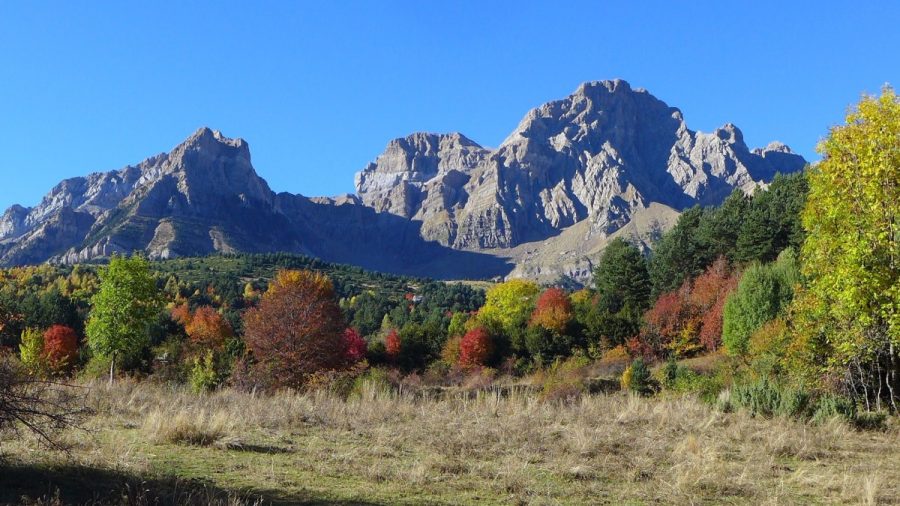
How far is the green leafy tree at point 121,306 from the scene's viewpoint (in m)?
32.2

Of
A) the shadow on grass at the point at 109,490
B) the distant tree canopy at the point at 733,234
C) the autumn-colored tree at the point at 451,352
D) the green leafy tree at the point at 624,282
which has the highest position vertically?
the distant tree canopy at the point at 733,234

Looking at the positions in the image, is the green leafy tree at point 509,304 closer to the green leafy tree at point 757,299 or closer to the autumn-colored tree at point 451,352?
the autumn-colored tree at point 451,352

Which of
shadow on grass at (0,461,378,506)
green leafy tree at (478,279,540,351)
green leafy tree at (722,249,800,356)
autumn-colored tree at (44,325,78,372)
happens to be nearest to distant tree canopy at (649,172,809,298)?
green leafy tree at (722,249,800,356)

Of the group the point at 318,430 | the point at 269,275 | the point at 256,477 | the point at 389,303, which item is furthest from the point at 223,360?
the point at 269,275

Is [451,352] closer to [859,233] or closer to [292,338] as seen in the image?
[292,338]

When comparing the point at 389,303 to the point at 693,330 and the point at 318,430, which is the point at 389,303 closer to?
the point at 693,330

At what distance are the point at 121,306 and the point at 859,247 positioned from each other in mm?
32458

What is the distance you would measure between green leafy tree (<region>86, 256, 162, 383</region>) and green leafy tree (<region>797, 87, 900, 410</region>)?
101 feet

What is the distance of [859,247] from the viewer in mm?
11141

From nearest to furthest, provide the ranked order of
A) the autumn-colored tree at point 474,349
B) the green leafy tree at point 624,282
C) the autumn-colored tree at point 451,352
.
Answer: the autumn-colored tree at point 474,349, the autumn-colored tree at point 451,352, the green leafy tree at point 624,282

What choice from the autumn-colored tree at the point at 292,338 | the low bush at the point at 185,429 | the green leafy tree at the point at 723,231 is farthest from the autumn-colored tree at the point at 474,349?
the low bush at the point at 185,429

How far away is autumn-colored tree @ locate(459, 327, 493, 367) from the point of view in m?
56.1

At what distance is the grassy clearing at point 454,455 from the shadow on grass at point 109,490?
3 centimetres

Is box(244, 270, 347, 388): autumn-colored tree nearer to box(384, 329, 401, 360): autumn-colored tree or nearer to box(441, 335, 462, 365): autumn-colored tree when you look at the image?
box(441, 335, 462, 365): autumn-colored tree
